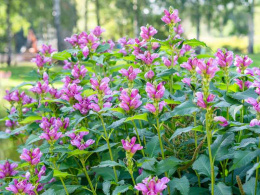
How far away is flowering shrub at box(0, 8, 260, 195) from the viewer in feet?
4.81

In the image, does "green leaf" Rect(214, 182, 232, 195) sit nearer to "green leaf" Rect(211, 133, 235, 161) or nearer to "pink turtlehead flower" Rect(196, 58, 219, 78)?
"green leaf" Rect(211, 133, 235, 161)

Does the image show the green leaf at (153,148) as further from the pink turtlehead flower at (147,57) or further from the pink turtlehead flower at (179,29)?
the pink turtlehead flower at (179,29)

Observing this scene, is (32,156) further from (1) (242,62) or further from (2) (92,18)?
(2) (92,18)

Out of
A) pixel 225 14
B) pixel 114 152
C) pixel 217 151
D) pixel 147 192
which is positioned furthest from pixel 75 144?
pixel 225 14

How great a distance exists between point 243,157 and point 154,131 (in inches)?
28.2

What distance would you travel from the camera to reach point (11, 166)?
2268 millimetres

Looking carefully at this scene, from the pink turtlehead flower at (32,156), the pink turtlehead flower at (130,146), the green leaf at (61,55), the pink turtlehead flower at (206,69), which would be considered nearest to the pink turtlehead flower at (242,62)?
the pink turtlehead flower at (206,69)

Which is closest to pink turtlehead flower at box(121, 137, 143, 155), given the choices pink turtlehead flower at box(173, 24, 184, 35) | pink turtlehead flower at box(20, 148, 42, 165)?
pink turtlehead flower at box(20, 148, 42, 165)

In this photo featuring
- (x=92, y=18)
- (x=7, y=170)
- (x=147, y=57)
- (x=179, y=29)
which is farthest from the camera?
(x=92, y=18)

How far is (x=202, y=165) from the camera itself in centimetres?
161

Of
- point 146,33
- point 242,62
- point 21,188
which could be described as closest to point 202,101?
point 242,62

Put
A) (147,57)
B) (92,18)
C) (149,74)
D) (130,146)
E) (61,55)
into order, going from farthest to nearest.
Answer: (92,18), (61,55), (147,57), (149,74), (130,146)

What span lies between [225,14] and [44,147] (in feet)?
157

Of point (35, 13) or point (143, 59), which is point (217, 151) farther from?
point (35, 13)
